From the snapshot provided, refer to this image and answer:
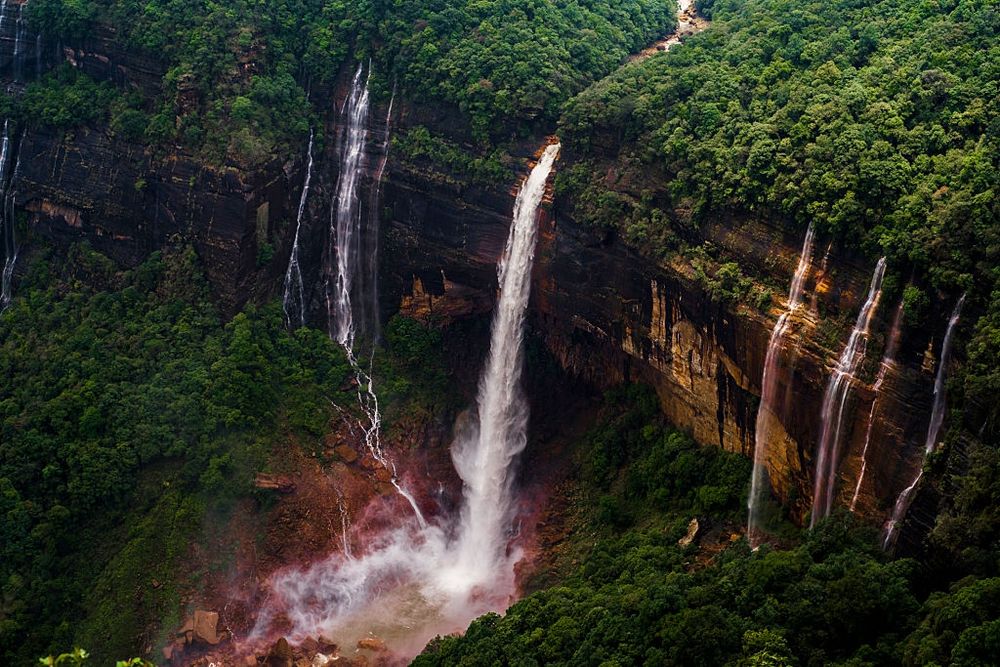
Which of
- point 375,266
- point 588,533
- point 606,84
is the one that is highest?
point 606,84

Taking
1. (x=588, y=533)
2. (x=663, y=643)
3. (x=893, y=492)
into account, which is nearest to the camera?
(x=663, y=643)

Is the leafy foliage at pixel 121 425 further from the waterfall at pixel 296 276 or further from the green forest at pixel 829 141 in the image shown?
the green forest at pixel 829 141

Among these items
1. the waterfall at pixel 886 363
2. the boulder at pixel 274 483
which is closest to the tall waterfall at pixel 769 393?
the waterfall at pixel 886 363

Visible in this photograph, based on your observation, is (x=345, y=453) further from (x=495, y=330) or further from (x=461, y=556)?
(x=495, y=330)

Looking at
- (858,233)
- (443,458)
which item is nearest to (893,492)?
(858,233)

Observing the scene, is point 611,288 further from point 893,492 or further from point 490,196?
point 893,492

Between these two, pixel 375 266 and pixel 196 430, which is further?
pixel 375 266
